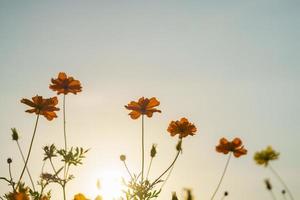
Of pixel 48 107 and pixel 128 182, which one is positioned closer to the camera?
pixel 128 182

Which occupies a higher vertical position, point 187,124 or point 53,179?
point 187,124

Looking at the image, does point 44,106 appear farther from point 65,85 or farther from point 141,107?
point 141,107

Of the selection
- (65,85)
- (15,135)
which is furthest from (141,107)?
(15,135)

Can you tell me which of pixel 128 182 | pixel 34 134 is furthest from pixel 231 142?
pixel 34 134

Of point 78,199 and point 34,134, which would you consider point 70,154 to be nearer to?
point 34,134

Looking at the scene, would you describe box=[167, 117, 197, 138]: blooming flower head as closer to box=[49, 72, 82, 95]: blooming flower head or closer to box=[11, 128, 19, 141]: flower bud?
box=[49, 72, 82, 95]: blooming flower head

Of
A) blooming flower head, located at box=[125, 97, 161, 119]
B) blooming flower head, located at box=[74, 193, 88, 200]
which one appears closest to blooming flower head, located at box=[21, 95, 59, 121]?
blooming flower head, located at box=[125, 97, 161, 119]

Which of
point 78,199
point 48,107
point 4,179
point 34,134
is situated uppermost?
point 48,107
